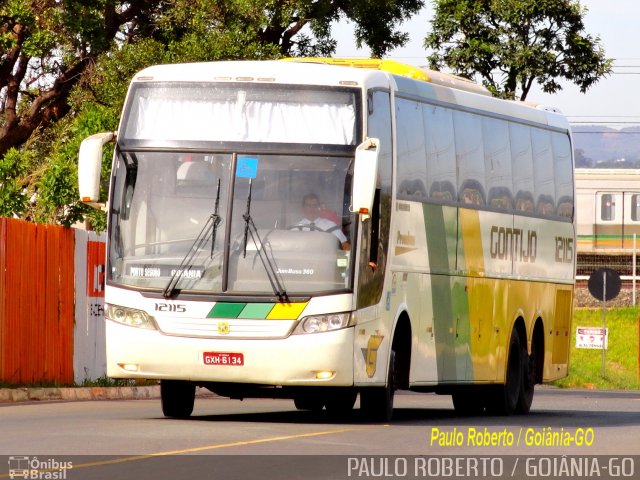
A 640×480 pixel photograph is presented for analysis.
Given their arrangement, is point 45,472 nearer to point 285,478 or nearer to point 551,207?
point 285,478

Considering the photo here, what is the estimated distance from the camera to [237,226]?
16.4m

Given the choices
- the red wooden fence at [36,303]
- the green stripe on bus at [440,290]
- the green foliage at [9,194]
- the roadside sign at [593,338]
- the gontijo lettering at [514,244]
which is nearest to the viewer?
the green stripe on bus at [440,290]

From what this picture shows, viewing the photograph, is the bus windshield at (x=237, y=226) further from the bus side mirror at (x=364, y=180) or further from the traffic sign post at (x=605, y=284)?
the traffic sign post at (x=605, y=284)

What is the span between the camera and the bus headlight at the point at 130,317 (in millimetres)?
16438

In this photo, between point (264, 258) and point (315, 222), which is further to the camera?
point (315, 222)

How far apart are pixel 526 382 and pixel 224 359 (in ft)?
26.0

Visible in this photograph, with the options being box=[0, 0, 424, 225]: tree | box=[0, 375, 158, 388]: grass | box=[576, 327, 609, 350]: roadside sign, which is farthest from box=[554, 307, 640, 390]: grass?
box=[0, 375, 158, 388]: grass

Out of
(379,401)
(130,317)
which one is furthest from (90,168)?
(379,401)

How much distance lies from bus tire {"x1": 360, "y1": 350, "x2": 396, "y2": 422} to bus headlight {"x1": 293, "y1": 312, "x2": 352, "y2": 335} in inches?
58.1

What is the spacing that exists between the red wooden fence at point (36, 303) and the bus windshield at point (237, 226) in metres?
5.69

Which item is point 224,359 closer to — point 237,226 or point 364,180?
point 237,226

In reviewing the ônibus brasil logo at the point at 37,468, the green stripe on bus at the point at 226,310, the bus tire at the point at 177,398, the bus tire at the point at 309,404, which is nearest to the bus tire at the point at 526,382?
the bus tire at the point at 309,404

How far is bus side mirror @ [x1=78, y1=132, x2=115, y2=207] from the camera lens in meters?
16.5

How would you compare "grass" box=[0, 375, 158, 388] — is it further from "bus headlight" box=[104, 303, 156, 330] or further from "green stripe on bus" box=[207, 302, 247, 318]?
"green stripe on bus" box=[207, 302, 247, 318]
